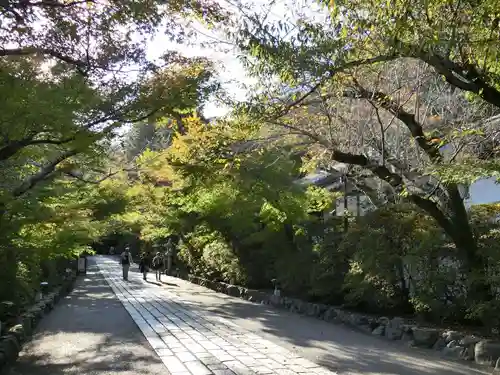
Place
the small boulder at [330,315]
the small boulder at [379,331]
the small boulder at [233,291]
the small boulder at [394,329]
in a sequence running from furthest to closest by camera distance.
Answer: the small boulder at [233,291] → the small boulder at [330,315] → the small boulder at [379,331] → the small boulder at [394,329]

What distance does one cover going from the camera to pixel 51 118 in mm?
7996

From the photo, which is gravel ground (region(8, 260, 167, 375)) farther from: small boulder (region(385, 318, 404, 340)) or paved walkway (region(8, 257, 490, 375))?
small boulder (region(385, 318, 404, 340))

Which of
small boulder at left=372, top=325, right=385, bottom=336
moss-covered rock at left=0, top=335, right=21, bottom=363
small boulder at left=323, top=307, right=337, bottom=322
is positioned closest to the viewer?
moss-covered rock at left=0, top=335, right=21, bottom=363

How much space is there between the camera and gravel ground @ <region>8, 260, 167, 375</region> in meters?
7.83

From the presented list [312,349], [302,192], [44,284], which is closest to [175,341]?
[312,349]

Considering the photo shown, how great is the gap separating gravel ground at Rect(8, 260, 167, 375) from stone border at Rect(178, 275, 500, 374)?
16.8 feet

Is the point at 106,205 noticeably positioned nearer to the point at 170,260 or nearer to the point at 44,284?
the point at 170,260

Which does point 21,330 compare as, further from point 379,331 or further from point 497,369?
point 497,369

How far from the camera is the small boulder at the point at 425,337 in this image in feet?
31.6

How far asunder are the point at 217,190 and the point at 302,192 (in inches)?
118

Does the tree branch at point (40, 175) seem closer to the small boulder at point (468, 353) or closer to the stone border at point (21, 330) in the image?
the stone border at point (21, 330)

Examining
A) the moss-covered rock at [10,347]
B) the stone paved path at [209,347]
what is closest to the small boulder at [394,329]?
the stone paved path at [209,347]

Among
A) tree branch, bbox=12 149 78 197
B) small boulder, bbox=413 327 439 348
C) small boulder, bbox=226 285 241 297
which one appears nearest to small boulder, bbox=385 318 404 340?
small boulder, bbox=413 327 439 348

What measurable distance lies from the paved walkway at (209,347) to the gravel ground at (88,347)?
0.02 metres
